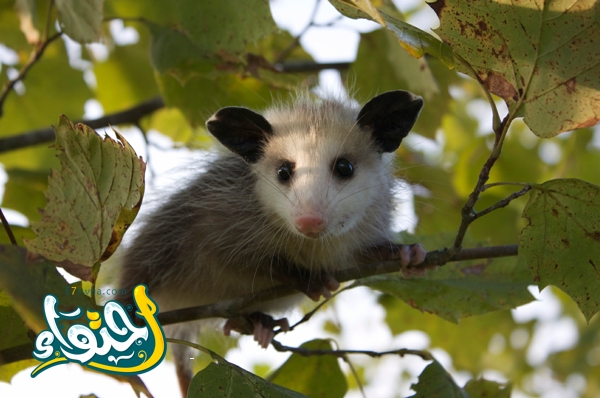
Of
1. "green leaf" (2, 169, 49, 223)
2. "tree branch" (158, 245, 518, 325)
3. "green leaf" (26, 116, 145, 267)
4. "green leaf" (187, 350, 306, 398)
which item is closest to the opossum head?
"tree branch" (158, 245, 518, 325)

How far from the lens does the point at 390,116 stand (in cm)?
Result: 237

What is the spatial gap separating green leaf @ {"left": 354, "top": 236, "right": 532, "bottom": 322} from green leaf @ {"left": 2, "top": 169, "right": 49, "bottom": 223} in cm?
152

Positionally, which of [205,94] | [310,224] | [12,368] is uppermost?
[205,94]

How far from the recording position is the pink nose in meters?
1.96

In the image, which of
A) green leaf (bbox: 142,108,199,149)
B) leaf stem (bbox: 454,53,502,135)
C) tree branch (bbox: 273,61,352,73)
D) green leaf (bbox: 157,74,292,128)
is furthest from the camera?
green leaf (bbox: 142,108,199,149)

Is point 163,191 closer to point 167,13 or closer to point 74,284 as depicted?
point 167,13

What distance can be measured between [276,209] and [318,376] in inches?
24.6

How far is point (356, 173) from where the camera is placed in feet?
7.65

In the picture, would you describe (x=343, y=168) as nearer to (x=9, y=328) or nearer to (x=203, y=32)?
(x=203, y=32)

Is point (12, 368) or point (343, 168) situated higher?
point (343, 168)

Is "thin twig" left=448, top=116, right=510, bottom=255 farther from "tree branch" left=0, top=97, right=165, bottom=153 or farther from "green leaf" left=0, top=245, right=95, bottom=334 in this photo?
"tree branch" left=0, top=97, right=165, bottom=153

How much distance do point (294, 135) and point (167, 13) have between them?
751mm

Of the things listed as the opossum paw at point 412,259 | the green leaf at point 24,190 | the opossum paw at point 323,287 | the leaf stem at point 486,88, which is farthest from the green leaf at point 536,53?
the green leaf at point 24,190

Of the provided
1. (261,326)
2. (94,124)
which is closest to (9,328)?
(261,326)
